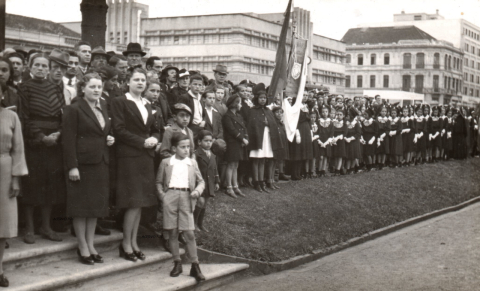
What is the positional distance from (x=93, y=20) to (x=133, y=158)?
377 cm

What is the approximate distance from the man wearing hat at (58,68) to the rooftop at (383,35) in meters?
94.7

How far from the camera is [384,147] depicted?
18953mm

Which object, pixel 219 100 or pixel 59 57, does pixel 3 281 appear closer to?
pixel 59 57

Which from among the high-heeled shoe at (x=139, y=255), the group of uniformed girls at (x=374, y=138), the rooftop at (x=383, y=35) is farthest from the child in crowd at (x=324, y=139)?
the rooftop at (x=383, y=35)

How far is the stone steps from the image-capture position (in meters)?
6.49

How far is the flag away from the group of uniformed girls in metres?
1.07

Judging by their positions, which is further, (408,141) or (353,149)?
(408,141)

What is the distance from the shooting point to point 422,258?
9.52 meters

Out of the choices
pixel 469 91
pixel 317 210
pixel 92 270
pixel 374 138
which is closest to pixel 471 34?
pixel 469 91

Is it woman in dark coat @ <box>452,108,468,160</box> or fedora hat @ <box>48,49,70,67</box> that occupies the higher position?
fedora hat @ <box>48,49,70,67</box>

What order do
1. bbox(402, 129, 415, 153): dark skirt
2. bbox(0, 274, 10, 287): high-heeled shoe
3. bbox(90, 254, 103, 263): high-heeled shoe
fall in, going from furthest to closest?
bbox(402, 129, 415, 153): dark skirt → bbox(90, 254, 103, 263): high-heeled shoe → bbox(0, 274, 10, 287): high-heeled shoe

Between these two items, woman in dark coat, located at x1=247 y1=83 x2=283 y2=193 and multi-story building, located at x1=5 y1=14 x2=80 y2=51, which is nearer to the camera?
woman in dark coat, located at x1=247 y1=83 x2=283 y2=193

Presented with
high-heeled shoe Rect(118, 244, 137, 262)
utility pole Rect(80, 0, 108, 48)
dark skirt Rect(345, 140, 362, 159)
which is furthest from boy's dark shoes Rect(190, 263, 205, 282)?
dark skirt Rect(345, 140, 362, 159)

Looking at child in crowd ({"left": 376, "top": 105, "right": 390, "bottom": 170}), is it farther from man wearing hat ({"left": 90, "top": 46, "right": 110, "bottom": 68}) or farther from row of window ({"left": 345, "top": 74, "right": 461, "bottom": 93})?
row of window ({"left": 345, "top": 74, "right": 461, "bottom": 93})
